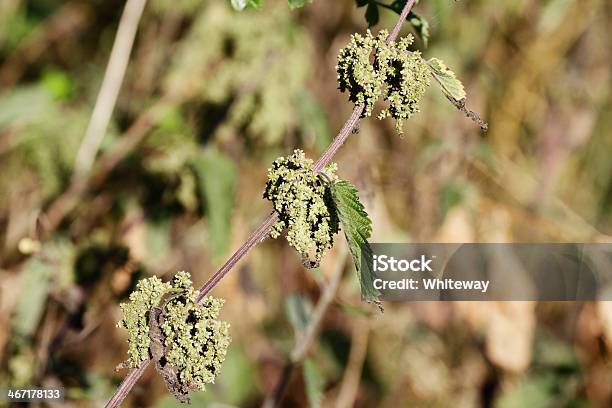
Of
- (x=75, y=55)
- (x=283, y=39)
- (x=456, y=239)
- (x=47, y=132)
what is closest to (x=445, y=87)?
(x=283, y=39)

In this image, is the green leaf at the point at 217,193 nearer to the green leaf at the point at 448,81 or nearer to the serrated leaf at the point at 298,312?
the serrated leaf at the point at 298,312

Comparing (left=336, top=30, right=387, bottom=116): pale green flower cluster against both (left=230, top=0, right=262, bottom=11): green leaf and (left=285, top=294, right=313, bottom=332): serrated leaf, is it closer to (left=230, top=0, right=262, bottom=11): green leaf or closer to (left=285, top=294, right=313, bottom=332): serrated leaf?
(left=230, top=0, right=262, bottom=11): green leaf

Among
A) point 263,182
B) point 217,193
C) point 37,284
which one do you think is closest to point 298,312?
point 217,193

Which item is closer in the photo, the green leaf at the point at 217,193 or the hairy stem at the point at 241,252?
the hairy stem at the point at 241,252

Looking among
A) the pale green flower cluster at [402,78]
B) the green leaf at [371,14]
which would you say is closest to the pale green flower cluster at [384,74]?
the pale green flower cluster at [402,78]

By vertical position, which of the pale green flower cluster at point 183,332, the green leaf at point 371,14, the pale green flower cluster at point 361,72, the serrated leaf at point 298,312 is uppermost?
the green leaf at point 371,14

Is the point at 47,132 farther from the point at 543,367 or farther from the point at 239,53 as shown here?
the point at 543,367

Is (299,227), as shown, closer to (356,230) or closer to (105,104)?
(356,230)
